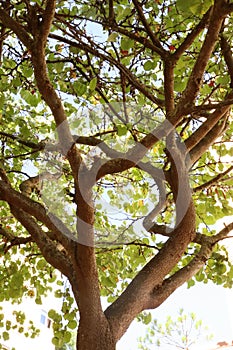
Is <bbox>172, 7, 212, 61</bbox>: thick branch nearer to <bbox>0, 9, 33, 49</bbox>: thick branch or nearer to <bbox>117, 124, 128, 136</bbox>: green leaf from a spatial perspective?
<bbox>117, 124, 128, 136</bbox>: green leaf

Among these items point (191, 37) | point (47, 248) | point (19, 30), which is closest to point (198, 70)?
point (191, 37)

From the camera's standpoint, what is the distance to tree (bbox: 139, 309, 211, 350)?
13.6 meters

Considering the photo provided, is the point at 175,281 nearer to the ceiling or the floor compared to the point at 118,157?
nearer to the floor

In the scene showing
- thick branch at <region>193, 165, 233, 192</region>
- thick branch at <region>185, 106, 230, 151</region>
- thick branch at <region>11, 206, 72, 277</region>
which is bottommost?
thick branch at <region>11, 206, 72, 277</region>

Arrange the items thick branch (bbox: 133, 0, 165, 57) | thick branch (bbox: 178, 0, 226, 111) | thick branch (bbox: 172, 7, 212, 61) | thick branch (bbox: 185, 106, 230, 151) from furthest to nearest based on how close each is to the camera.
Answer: thick branch (bbox: 185, 106, 230, 151) < thick branch (bbox: 133, 0, 165, 57) < thick branch (bbox: 172, 7, 212, 61) < thick branch (bbox: 178, 0, 226, 111)

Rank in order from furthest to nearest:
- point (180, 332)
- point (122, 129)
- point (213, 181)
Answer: point (180, 332)
point (213, 181)
point (122, 129)

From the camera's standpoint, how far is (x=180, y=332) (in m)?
13.8

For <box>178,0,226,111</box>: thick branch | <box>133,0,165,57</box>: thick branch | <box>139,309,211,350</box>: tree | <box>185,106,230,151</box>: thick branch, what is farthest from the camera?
<box>139,309,211,350</box>: tree

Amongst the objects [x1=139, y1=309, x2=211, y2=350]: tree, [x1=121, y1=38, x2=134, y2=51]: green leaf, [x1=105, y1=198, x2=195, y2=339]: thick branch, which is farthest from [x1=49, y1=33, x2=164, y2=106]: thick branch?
[x1=139, y1=309, x2=211, y2=350]: tree

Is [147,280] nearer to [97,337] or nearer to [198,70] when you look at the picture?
[97,337]

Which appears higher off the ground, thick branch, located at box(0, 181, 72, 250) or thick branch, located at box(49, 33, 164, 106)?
thick branch, located at box(49, 33, 164, 106)

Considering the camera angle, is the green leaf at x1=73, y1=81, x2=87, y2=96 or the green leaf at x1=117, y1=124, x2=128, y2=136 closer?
the green leaf at x1=117, y1=124, x2=128, y2=136

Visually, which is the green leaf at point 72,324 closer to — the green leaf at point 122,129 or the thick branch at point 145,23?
the green leaf at point 122,129

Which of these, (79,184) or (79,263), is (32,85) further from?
(79,263)
